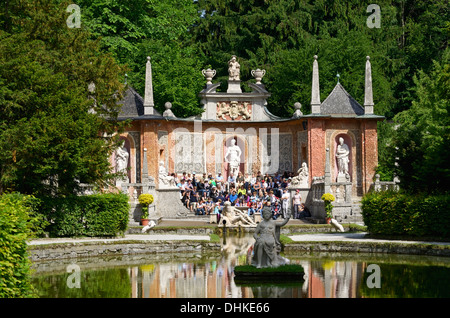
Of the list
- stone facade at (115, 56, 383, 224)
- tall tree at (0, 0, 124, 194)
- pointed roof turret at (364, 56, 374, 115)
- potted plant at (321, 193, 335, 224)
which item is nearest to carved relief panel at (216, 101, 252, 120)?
stone facade at (115, 56, 383, 224)

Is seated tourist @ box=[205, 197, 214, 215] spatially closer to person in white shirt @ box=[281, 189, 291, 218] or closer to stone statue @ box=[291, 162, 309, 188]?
person in white shirt @ box=[281, 189, 291, 218]

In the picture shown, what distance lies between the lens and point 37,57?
23516 mm

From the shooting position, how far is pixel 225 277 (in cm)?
1600

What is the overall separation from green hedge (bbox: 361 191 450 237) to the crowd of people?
8.39m

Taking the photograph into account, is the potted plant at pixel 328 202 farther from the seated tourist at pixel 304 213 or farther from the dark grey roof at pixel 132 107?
the dark grey roof at pixel 132 107

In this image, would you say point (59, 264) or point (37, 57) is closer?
point (59, 264)

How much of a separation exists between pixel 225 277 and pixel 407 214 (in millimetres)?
8082

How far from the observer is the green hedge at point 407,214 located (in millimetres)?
21281

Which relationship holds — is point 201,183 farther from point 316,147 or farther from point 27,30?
point 27,30

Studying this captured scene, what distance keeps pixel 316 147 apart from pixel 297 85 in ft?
30.1

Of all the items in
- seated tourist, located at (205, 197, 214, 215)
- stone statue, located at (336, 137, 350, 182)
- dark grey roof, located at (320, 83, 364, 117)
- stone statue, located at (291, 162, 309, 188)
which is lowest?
seated tourist, located at (205, 197, 214, 215)

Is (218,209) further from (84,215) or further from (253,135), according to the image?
(84,215)

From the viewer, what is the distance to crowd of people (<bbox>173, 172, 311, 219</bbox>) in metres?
32.3
